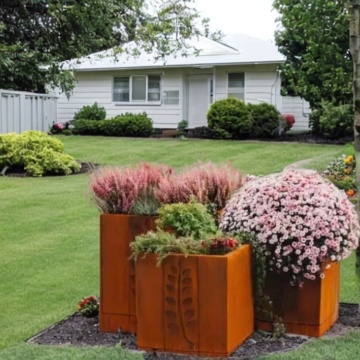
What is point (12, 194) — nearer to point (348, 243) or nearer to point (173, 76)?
point (348, 243)

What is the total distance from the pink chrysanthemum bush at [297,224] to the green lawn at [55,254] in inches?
23.7

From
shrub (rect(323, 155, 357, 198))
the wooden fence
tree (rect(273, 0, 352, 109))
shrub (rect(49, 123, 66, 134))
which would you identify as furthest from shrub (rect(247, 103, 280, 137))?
shrub (rect(323, 155, 357, 198))

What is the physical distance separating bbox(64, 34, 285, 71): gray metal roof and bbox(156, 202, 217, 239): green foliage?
61.0 ft

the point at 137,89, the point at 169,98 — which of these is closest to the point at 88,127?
the point at 137,89

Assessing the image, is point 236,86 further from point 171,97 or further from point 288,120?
point 288,120

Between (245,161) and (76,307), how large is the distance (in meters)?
10.7

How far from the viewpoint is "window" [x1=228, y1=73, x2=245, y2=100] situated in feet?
81.1

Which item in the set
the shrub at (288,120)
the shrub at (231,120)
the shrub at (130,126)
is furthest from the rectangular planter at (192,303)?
the shrub at (130,126)

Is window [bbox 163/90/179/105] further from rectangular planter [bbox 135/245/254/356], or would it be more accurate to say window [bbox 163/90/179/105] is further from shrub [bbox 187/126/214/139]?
rectangular planter [bbox 135/245/254/356]

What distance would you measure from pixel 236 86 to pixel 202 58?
169 centimetres

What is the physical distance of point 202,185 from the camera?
510cm

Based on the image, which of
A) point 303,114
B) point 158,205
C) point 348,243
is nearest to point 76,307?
point 158,205

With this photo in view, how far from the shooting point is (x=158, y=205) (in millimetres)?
→ 4965

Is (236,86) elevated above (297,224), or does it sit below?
above
